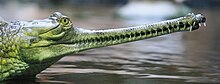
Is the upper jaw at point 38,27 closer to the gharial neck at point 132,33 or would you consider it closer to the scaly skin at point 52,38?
the scaly skin at point 52,38

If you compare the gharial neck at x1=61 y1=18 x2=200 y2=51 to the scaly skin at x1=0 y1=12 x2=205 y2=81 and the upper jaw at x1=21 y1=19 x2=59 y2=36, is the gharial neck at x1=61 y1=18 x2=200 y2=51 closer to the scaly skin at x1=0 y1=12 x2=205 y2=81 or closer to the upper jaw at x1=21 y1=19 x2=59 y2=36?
the scaly skin at x1=0 y1=12 x2=205 y2=81

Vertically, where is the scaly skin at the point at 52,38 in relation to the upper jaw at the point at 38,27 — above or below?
below

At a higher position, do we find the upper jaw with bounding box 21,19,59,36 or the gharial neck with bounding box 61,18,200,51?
the upper jaw with bounding box 21,19,59,36

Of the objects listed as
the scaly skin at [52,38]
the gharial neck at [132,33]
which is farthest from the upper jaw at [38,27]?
the gharial neck at [132,33]

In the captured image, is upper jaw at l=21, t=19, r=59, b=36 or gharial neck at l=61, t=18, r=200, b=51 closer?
gharial neck at l=61, t=18, r=200, b=51

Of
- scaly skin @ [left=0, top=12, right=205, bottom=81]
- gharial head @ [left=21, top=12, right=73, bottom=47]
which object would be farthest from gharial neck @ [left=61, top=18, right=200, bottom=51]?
gharial head @ [left=21, top=12, right=73, bottom=47]

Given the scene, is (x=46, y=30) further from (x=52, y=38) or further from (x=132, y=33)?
(x=132, y=33)

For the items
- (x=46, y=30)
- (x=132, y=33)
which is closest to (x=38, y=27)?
(x=46, y=30)

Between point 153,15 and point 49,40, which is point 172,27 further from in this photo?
point 153,15
